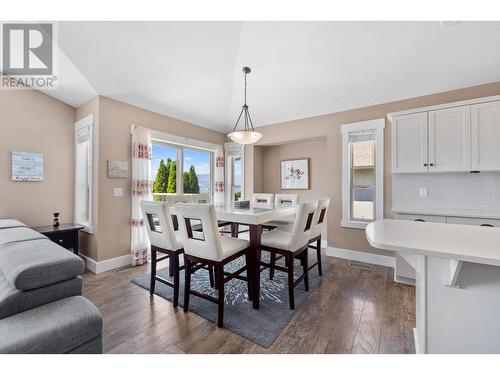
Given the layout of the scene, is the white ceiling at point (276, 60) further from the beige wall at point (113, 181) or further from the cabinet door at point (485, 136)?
the cabinet door at point (485, 136)

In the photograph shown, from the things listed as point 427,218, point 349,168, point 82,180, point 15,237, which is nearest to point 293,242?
point 427,218

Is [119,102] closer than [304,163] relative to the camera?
Yes

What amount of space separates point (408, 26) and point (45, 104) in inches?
181

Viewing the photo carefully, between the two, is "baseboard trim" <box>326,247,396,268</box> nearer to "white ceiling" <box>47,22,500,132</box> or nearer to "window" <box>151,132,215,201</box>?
"white ceiling" <box>47,22,500,132</box>

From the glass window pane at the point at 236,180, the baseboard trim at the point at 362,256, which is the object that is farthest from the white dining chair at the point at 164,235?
the glass window pane at the point at 236,180

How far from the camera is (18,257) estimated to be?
1295 mm

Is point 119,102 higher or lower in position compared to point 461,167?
higher

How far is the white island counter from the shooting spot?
106cm

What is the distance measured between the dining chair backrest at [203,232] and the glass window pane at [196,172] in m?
2.41

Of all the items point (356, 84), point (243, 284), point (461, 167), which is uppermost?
point (356, 84)

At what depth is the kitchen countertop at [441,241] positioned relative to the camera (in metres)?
0.92

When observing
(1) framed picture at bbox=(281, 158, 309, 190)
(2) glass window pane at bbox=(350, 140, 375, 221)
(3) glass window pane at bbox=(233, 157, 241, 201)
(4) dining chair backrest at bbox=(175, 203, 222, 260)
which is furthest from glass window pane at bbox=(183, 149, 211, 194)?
(2) glass window pane at bbox=(350, 140, 375, 221)
